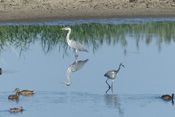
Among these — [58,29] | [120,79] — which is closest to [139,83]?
[120,79]

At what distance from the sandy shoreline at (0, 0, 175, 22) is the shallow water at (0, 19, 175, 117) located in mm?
5695

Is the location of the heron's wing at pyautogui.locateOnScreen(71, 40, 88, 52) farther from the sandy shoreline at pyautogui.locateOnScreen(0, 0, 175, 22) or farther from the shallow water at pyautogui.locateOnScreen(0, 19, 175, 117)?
the sandy shoreline at pyautogui.locateOnScreen(0, 0, 175, 22)

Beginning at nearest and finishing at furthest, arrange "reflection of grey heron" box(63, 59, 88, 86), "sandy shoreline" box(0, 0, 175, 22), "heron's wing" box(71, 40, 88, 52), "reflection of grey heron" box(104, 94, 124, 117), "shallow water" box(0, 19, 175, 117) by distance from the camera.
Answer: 1. "reflection of grey heron" box(104, 94, 124, 117)
2. "shallow water" box(0, 19, 175, 117)
3. "reflection of grey heron" box(63, 59, 88, 86)
4. "heron's wing" box(71, 40, 88, 52)
5. "sandy shoreline" box(0, 0, 175, 22)

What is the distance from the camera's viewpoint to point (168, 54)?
20.0 m

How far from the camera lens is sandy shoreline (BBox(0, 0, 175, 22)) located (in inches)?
1146

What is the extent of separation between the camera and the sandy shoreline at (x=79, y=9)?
2911cm

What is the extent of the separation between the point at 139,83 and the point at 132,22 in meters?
12.4

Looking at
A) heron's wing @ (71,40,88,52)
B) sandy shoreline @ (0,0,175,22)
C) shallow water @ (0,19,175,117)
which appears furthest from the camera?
sandy shoreline @ (0,0,175,22)

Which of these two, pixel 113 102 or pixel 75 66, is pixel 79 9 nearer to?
pixel 75 66

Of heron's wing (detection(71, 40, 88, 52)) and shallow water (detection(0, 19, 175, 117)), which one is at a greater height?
heron's wing (detection(71, 40, 88, 52))

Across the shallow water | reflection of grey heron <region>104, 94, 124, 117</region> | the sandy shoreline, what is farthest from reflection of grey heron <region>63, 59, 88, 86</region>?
the sandy shoreline

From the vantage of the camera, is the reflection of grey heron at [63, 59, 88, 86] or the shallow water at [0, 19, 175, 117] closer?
the shallow water at [0, 19, 175, 117]

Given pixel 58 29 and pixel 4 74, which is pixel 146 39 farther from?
pixel 4 74

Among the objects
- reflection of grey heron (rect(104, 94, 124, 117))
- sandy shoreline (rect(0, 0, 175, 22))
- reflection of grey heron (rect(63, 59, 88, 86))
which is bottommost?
reflection of grey heron (rect(104, 94, 124, 117))
